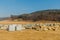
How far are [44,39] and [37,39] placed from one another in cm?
42

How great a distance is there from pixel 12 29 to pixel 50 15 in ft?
81.1

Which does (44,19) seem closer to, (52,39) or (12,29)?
(12,29)

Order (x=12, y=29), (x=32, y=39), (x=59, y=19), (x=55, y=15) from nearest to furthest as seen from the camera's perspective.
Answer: (x=32, y=39) < (x=12, y=29) < (x=59, y=19) < (x=55, y=15)

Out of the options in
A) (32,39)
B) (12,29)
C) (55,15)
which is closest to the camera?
(32,39)

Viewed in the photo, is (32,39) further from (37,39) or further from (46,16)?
(46,16)

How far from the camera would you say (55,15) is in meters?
36.0

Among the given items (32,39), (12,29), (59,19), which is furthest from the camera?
(59,19)

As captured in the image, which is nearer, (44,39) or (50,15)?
(44,39)

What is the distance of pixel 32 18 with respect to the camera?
123 ft

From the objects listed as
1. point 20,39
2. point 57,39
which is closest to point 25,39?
point 20,39

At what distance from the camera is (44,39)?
9023 millimetres

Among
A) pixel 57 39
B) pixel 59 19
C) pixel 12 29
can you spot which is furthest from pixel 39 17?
pixel 57 39

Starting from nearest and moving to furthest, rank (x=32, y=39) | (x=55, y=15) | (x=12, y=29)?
(x=32, y=39) < (x=12, y=29) < (x=55, y=15)

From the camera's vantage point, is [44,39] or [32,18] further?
[32,18]
